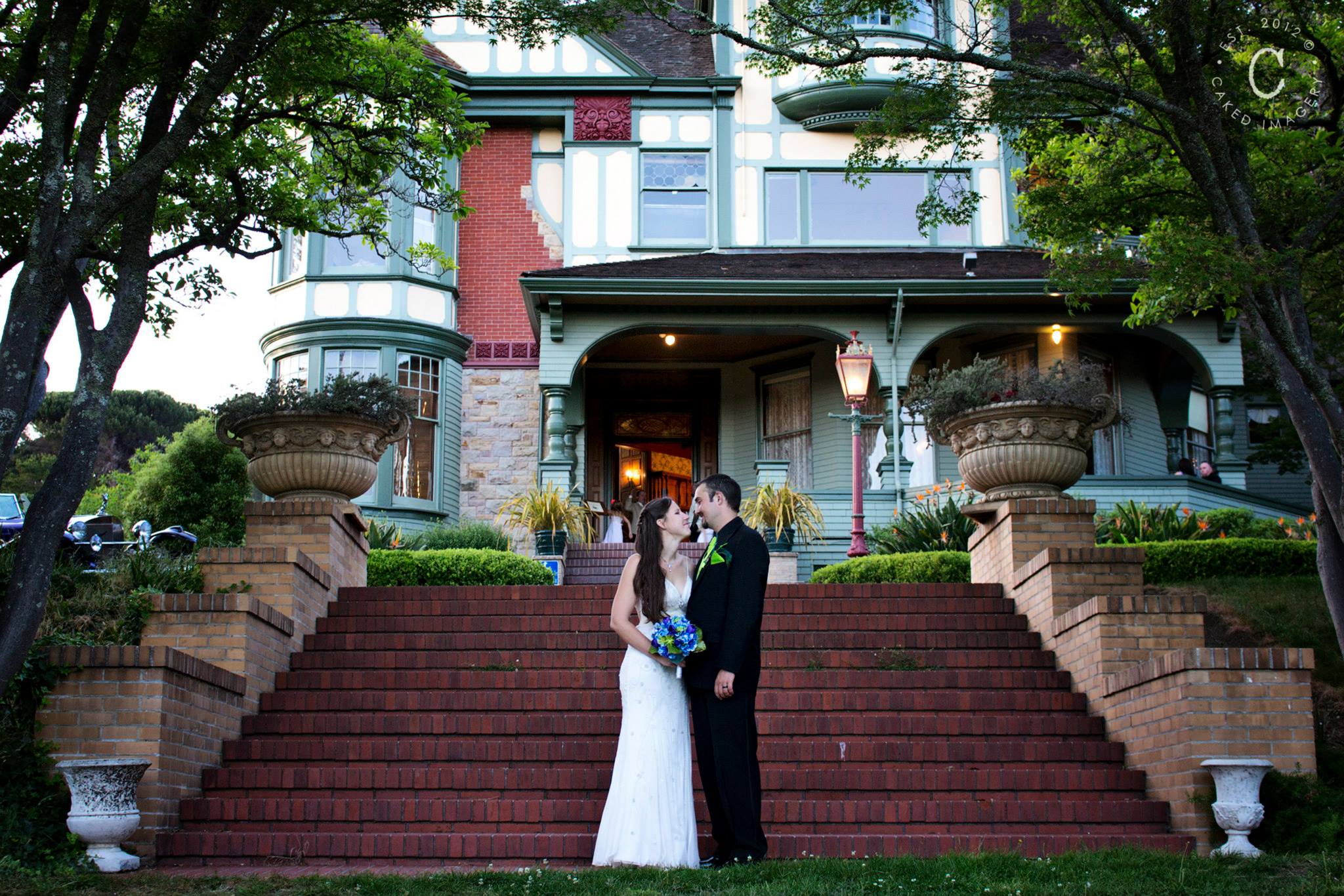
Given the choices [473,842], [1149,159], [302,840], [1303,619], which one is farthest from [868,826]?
[1149,159]

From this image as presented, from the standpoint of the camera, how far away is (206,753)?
7.80m

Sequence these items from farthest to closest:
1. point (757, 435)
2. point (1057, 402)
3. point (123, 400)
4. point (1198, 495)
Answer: point (123, 400)
point (757, 435)
point (1198, 495)
point (1057, 402)

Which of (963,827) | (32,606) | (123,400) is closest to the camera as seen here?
(32,606)

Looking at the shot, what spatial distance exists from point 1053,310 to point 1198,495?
3160mm

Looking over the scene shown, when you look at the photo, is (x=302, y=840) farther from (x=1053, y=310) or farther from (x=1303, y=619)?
(x=1053, y=310)

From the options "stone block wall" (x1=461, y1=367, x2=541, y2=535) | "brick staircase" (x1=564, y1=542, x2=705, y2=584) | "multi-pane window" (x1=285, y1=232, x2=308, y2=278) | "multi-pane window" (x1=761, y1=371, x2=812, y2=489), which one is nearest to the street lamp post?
"brick staircase" (x1=564, y1=542, x2=705, y2=584)

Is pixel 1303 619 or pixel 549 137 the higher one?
pixel 549 137

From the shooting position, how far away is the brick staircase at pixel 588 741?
6988 mm

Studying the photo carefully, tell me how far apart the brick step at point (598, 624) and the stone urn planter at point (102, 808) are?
316 cm

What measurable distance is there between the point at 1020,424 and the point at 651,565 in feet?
15.7

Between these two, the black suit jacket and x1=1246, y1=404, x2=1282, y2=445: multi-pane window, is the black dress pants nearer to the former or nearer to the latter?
the black suit jacket

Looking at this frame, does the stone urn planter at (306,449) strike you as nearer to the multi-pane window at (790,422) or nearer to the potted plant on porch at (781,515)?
the potted plant on porch at (781,515)

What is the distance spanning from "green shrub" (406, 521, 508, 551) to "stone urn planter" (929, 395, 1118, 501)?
6975 mm

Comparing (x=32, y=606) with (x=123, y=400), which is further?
(x=123, y=400)
